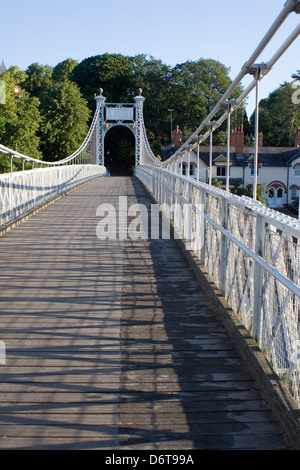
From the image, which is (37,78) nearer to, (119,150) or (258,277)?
(119,150)

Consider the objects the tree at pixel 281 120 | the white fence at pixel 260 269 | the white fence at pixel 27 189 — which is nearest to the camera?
the white fence at pixel 260 269

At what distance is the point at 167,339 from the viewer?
12.9ft

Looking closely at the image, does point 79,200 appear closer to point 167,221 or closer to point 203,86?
point 167,221

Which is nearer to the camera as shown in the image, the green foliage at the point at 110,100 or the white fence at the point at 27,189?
the white fence at the point at 27,189

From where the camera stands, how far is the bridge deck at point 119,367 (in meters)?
2.68

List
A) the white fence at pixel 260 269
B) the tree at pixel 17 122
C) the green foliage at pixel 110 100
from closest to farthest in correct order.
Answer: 1. the white fence at pixel 260 269
2. the tree at pixel 17 122
3. the green foliage at pixel 110 100

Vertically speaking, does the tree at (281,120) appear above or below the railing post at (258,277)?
above

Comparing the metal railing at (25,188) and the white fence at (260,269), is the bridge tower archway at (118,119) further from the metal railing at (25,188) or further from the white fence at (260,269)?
the white fence at (260,269)

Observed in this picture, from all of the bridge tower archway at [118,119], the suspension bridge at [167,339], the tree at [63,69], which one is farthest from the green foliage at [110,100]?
the suspension bridge at [167,339]

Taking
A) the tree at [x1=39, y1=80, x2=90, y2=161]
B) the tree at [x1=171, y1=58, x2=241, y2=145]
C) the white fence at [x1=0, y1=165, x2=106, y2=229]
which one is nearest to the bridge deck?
the white fence at [x1=0, y1=165, x2=106, y2=229]

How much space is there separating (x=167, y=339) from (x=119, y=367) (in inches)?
22.4

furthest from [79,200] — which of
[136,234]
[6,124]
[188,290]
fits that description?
[6,124]

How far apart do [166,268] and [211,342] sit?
238 centimetres

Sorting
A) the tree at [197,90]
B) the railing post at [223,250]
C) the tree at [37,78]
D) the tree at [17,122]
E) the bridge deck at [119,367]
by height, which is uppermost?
the tree at [37,78]
